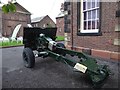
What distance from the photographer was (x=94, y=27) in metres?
7.08

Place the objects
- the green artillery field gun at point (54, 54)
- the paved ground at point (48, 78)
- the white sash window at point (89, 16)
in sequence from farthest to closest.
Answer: the white sash window at point (89, 16) → the paved ground at point (48, 78) → the green artillery field gun at point (54, 54)

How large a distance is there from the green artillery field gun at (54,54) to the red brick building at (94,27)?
5.71ft

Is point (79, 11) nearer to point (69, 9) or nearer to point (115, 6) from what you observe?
point (69, 9)

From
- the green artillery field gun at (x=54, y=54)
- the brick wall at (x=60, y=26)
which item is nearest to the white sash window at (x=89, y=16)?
the green artillery field gun at (x=54, y=54)

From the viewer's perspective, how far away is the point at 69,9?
8.39 meters

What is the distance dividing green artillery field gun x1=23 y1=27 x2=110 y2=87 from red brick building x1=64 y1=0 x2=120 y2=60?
174 cm

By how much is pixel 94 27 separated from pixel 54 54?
3.21m

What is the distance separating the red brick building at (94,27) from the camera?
608cm

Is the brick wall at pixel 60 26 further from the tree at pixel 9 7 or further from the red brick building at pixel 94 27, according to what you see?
the tree at pixel 9 7

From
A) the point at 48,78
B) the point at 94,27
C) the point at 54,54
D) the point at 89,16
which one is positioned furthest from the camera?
the point at 89,16

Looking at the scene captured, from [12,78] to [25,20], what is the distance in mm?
30722

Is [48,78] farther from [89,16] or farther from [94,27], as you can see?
[89,16]

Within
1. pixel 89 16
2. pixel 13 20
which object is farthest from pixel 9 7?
pixel 13 20

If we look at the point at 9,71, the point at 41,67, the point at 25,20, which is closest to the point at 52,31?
the point at 41,67
